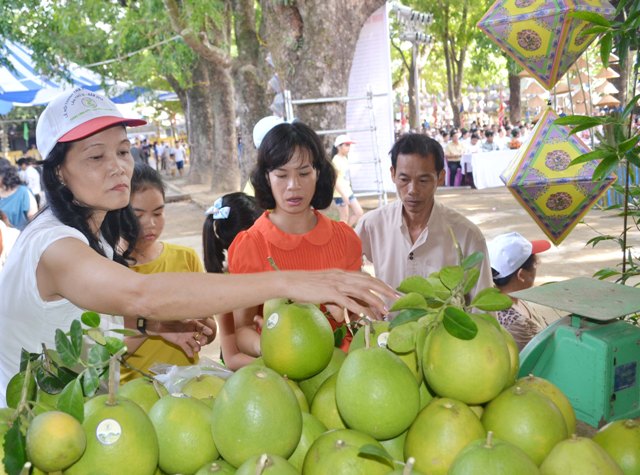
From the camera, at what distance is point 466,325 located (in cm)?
135

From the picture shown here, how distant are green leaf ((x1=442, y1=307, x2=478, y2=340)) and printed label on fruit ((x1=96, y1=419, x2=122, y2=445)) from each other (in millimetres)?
676

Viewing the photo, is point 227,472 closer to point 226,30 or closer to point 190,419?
point 190,419

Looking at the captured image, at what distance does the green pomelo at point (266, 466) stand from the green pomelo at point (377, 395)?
0.19 meters

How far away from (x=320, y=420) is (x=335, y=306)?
34cm

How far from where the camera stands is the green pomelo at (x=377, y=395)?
135 cm

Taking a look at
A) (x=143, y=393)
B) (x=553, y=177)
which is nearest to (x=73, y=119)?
(x=143, y=393)

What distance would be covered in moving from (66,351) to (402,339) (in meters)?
0.73

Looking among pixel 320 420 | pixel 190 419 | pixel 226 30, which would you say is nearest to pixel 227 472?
pixel 190 419

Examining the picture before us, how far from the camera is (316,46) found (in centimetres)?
828

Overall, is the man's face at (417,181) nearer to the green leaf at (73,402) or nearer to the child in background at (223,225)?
the child in background at (223,225)

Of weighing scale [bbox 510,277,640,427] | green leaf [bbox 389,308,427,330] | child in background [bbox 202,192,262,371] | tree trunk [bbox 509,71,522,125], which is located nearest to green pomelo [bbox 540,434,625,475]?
green leaf [bbox 389,308,427,330]

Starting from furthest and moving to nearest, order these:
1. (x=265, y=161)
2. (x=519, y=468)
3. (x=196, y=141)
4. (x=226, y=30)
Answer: (x=196, y=141), (x=226, y=30), (x=265, y=161), (x=519, y=468)

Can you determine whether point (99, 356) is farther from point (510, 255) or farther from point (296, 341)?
point (510, 255)

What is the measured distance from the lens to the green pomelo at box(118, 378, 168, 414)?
152cm
